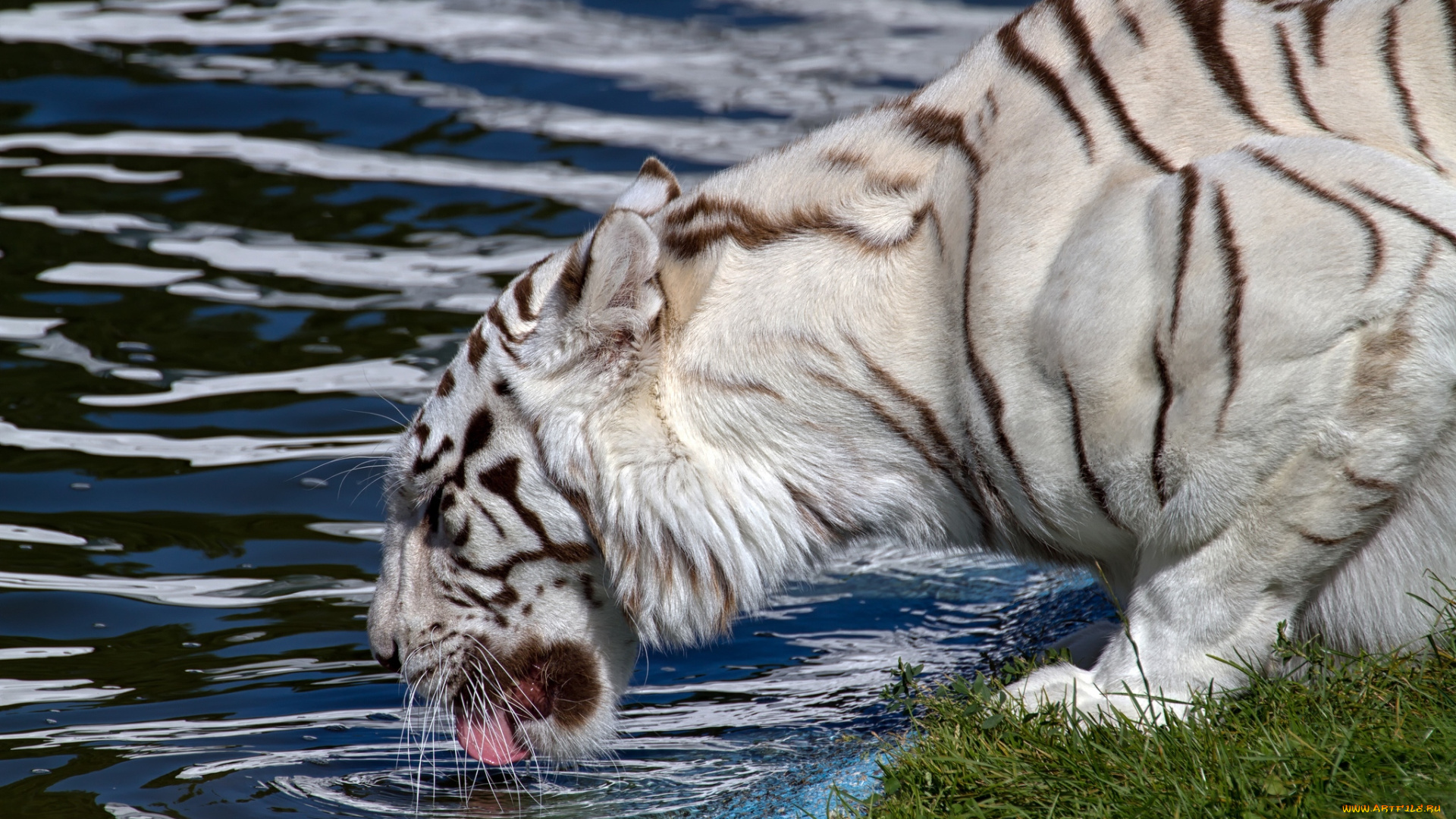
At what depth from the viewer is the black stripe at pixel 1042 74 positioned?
3.24 m

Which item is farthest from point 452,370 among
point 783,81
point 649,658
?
point 783,81

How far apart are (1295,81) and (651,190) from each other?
152 cm

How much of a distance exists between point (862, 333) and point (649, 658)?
170 centimetres

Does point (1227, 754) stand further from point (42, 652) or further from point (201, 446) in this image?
point (201, 446)

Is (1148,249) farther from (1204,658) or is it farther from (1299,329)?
(1204,658)

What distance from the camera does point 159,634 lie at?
4703mm

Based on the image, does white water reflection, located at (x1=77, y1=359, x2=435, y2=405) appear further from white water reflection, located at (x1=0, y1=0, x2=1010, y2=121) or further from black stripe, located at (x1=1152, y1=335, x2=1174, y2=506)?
white water reflection, located at (x1=0, y1=0, x2=1010, y2=121)

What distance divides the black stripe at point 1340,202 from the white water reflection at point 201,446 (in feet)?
12.2

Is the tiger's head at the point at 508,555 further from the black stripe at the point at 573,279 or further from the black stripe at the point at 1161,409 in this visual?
the black stripe at the point at 1161,409

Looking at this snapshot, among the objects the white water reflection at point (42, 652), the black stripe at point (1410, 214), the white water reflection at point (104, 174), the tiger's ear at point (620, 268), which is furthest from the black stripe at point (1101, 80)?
the white water reflection at point (104, 174)

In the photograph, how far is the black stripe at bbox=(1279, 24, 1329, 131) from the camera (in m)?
3.17

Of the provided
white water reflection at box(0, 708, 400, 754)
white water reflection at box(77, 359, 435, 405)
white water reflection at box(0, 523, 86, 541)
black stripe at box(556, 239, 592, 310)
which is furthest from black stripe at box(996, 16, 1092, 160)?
white water reflection at box(0, 523, 86, 541)

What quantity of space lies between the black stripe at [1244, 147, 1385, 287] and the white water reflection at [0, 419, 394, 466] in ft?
12.2

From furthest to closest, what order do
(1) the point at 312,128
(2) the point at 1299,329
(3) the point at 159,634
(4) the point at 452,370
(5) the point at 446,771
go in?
(1) the point at 312,128 → (3) the point at 159,634 → (5) the point at 446,771 → (4) the point at 452,370 → (2) the point at 1299,329
